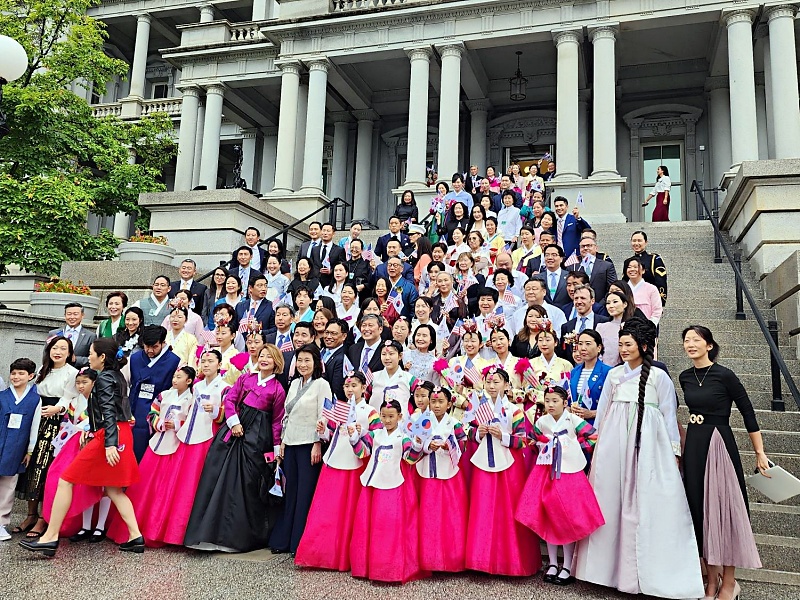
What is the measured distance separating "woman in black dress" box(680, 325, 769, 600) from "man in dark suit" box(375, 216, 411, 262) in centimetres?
649

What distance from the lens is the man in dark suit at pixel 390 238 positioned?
35.8ft

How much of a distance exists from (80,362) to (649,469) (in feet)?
19.3

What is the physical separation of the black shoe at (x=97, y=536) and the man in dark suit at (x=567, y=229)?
7607 millimetres

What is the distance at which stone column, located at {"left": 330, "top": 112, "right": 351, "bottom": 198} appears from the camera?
2244 cm

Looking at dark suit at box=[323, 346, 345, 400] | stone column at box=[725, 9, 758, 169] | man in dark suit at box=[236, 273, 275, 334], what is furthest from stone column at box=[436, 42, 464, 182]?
dark suit at box=[323, 346, 345, 400]

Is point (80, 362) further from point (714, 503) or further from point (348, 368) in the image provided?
point (714, 503)

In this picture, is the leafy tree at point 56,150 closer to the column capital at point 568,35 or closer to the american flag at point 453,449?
the american flag at point 453,449

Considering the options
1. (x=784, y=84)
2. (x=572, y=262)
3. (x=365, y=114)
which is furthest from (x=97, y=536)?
(x=365, y=114)

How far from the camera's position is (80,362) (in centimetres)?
723

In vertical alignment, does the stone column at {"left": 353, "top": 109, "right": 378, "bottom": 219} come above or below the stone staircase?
above

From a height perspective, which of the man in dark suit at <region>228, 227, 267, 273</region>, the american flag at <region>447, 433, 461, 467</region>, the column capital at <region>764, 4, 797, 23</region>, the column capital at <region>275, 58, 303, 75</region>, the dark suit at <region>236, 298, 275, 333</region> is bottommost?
the american flag at <region>447, 433, 461, 467</region>

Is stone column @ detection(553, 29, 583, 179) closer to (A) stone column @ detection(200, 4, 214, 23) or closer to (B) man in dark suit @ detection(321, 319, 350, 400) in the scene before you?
(B) man in dark suit @ detection(321, 319, 350, 400)

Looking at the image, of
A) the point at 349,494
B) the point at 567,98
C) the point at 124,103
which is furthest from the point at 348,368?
the point at 124,103

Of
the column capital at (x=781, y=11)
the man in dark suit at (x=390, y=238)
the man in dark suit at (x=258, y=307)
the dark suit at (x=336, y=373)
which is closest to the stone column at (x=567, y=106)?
the column capital at (x=781, y=11)
